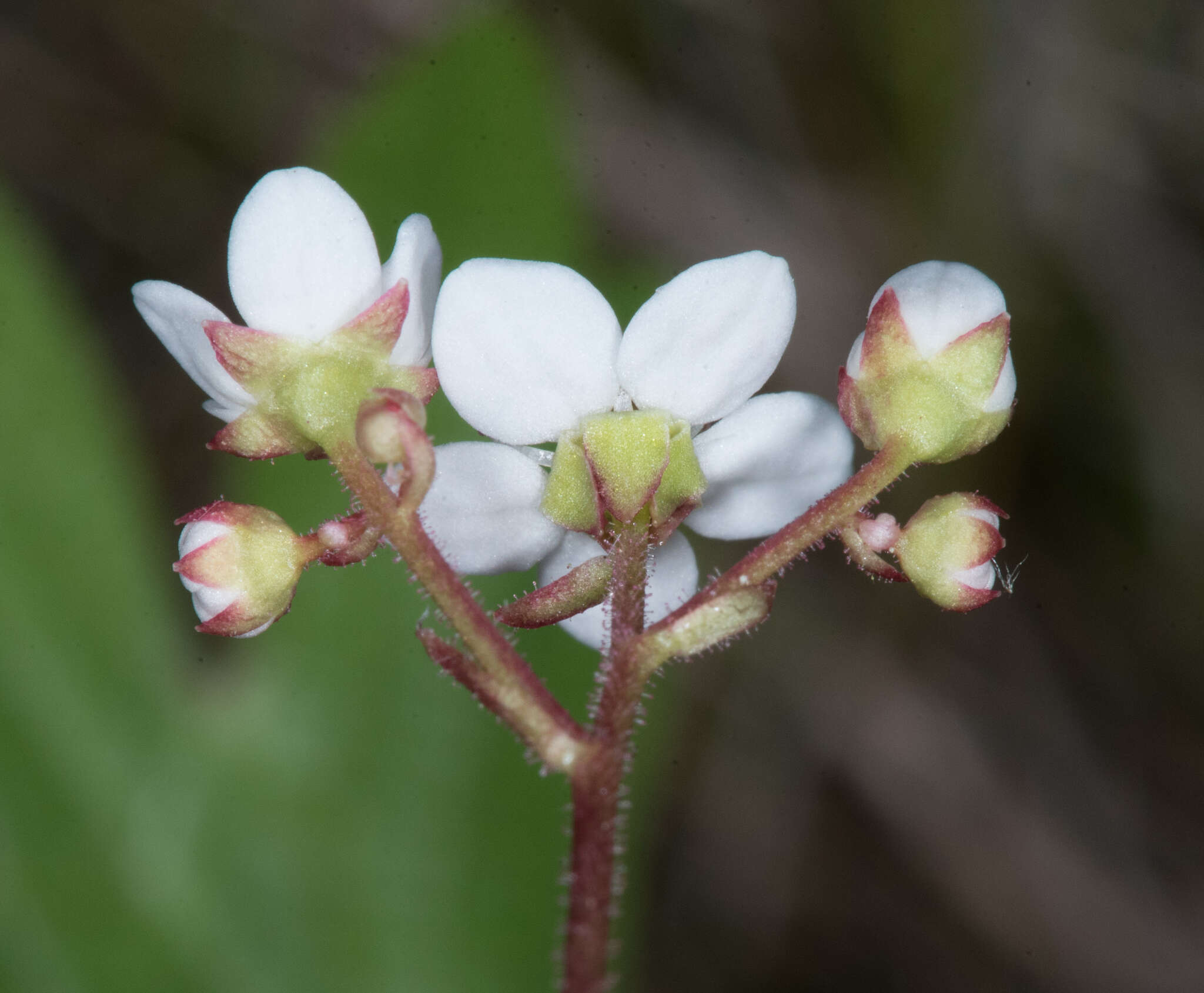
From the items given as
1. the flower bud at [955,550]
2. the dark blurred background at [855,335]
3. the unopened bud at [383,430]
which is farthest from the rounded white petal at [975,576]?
the dark blurred background at [855,335]

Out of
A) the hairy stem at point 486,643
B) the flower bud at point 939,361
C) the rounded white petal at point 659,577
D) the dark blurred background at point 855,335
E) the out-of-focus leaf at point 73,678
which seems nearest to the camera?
the hairy stem at point 486,643

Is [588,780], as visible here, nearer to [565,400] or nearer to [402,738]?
[565,400]

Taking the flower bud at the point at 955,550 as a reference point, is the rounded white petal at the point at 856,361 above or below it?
above

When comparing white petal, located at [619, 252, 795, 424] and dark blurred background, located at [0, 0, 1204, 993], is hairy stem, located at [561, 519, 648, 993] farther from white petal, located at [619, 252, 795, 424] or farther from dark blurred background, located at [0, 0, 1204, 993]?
dark blurred background, located at [0, 0, 1204, 993]

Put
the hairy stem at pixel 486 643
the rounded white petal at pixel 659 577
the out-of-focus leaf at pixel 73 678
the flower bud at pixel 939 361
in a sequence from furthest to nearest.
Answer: the out-of-focus leaf at pixel 73 678, the rounded white petal at pixel 659 577, the flower bud at pixel 939 361, the hairy stem at pixel 486 643

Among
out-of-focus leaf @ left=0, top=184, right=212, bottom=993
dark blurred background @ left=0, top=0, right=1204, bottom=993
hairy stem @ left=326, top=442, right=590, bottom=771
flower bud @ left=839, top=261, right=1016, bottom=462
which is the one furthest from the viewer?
dark blurred background @ left=0, top=0, right=1204, bottom=993

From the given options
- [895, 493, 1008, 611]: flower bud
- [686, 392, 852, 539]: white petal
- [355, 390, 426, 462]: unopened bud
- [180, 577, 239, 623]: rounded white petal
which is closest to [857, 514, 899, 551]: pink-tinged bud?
[895, 493, 1008, 611]: flower bud

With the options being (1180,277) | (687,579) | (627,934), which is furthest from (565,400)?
(1180,277)

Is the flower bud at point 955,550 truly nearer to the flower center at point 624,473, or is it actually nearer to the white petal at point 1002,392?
the white petal at point 1002,392
